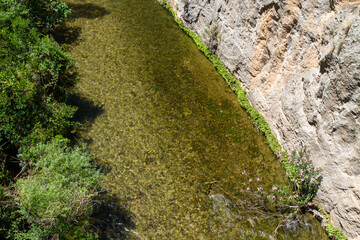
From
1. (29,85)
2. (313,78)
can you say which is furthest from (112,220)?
(313,78)

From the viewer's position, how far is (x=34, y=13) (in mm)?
14047

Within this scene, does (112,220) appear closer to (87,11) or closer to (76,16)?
(76,16)

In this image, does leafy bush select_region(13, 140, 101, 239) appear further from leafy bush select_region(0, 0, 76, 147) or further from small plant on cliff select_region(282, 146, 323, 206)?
small plant on cliff select_region(282, 146, 323, 206)

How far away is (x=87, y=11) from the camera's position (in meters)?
17.8

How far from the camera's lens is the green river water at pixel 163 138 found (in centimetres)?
929

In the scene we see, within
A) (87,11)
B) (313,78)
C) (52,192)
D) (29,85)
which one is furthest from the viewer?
(87,11)

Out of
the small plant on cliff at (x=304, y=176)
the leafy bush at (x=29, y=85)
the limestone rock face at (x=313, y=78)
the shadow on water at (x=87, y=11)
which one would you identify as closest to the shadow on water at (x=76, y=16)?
the shadow on water at (x=87, y=11)

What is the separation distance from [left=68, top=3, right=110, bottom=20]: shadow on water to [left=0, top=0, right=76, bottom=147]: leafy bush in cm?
589

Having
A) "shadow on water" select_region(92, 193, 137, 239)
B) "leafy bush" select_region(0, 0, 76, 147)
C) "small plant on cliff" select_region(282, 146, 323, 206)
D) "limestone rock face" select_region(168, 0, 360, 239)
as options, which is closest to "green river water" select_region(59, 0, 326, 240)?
"shadow on water" select_region(92, 193, 137, 239)

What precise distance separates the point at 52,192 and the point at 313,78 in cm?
837

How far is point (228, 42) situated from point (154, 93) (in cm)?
447

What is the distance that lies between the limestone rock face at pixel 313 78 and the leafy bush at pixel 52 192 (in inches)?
271

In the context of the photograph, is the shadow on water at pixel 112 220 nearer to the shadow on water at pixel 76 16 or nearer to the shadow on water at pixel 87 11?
the shadow on water at pixel 76 16

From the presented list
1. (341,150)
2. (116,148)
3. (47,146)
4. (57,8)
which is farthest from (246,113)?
(57,8)
